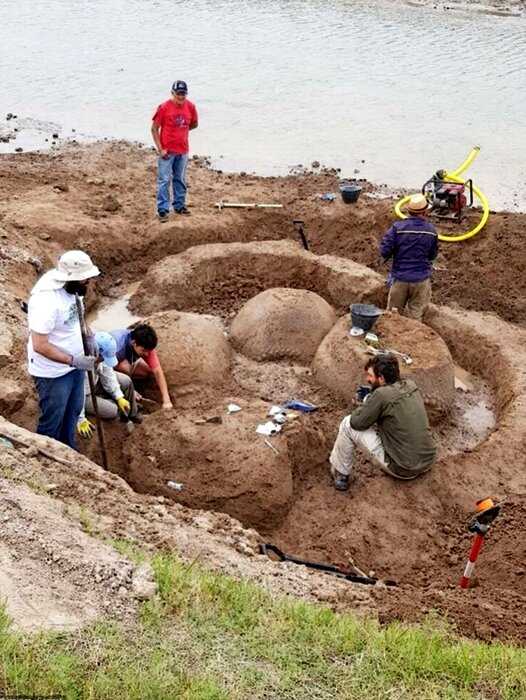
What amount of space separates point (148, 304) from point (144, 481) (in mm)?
3652

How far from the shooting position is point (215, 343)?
8773 mm

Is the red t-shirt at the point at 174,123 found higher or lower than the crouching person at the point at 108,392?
higher

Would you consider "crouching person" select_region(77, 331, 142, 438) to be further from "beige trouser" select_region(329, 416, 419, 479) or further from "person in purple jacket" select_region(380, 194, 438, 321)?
"person in purple jacket" select_region(380, 194, 438, 321)

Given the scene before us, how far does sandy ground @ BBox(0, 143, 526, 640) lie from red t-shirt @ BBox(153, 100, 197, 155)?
114 centimetres

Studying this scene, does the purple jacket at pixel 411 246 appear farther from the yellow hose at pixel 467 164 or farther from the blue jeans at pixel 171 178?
the blue jeans at pixel 171 178

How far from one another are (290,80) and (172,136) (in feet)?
30.9

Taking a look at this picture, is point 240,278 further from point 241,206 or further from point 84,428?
point 84,428

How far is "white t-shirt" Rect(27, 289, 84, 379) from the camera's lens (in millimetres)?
5727

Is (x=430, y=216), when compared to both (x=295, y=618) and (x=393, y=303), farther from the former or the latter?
(x=295, y=618)

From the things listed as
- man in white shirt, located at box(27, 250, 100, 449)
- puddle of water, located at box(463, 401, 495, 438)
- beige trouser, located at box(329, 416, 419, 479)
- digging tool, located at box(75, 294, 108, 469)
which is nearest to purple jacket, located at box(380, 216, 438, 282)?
puddle of water, located at box(463, 401, 495, 438)

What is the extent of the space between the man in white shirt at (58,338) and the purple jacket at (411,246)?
4020 millimetres

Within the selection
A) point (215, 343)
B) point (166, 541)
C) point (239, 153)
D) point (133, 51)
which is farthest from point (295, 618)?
point (133, 51)

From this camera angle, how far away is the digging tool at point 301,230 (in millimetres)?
11523

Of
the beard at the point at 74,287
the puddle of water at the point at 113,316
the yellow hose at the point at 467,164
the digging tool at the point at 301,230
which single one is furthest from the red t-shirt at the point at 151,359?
the yellow hose at the point at 467,164
